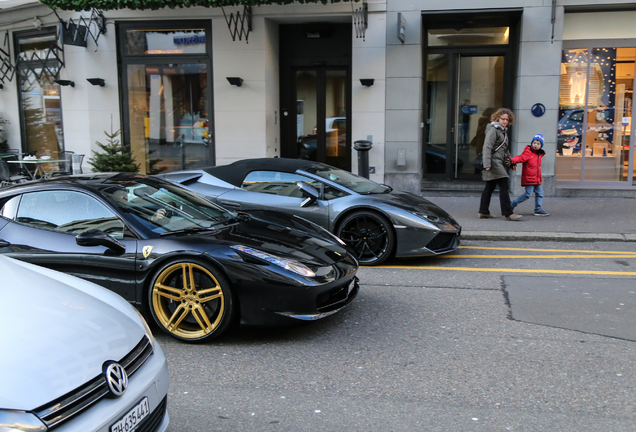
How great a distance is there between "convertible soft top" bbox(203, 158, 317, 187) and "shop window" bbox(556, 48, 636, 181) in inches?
297

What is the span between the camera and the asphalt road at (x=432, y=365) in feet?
11.3

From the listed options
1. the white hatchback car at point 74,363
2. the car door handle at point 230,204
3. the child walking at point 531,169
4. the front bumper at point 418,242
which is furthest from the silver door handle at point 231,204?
the child walking at point 531,169

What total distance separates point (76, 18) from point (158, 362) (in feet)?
43.4

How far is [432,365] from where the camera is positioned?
13.8 ft

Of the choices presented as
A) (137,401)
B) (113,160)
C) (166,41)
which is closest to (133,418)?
(137,401)

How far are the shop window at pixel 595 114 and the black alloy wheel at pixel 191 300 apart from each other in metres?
10.5

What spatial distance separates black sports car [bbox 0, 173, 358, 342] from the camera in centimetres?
446

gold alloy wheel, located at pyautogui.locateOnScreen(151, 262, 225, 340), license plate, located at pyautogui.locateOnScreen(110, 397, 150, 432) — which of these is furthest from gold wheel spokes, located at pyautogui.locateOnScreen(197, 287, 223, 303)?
license plate, located at pyautogui.locateOnScreen(110, 397, 150, 432)

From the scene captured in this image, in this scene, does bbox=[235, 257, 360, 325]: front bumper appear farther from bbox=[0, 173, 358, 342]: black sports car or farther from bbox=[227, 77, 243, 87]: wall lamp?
bbox=[227, 77, 243, 87]: wall lamp

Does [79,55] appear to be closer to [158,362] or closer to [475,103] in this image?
[475,103]

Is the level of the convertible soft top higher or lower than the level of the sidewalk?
higher

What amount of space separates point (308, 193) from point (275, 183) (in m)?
0.56

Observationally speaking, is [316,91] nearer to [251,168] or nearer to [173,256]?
[251,168]

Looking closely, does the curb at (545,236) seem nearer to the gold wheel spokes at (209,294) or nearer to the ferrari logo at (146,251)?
the gold wheel spokes at (209,294)
